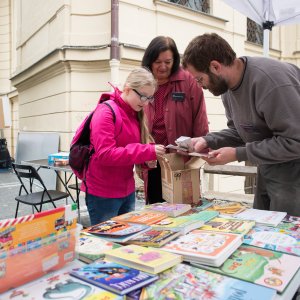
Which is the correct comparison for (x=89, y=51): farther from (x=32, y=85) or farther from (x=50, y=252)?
(x=50, y=252)

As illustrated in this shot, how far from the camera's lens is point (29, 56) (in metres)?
7.40

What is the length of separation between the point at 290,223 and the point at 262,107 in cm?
51

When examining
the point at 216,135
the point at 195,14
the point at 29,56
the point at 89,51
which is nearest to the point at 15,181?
the point at 29,56

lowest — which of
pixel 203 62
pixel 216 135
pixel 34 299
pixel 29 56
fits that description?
pixel 34 299

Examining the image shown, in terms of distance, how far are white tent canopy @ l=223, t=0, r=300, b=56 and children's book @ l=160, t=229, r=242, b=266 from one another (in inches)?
104

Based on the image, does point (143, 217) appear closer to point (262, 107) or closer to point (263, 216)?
point (263, 216)

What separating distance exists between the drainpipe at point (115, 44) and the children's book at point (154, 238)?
12.9 feet

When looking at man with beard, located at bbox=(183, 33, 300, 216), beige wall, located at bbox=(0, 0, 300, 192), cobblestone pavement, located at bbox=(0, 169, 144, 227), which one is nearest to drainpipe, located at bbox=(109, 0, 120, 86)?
beige wall, located at bbox=(0, 0, 300, 192)

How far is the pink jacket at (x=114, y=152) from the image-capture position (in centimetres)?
162

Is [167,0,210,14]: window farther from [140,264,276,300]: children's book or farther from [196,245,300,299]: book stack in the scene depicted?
[140,264,276,300]: children's book

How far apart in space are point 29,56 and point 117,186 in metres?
6.62

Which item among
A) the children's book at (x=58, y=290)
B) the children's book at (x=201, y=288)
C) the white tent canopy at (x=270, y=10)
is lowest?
the children's book at (x=58, y=290)

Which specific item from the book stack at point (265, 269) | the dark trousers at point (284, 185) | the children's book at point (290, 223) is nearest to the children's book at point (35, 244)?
the book stack at point (265, 269)

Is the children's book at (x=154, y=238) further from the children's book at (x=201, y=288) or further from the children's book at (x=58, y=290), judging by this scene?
the children's book at (x=58, y=290)
